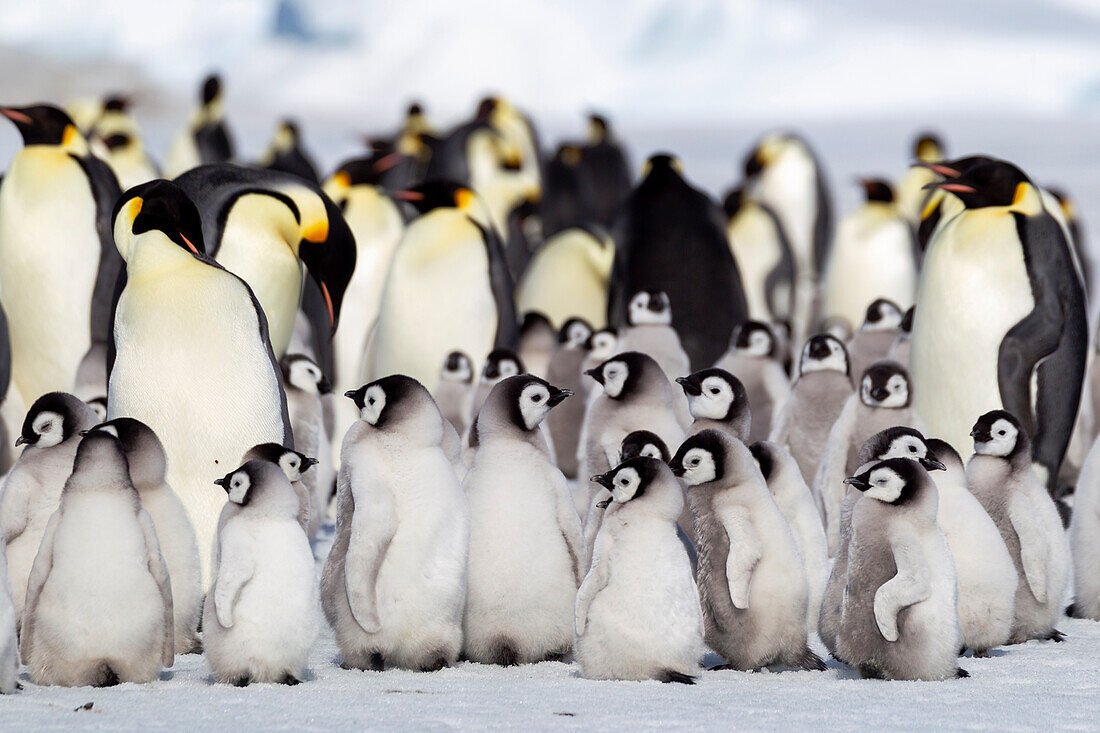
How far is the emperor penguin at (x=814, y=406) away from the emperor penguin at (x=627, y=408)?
1.13 metres

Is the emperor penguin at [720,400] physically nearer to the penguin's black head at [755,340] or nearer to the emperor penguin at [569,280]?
the penguin's black head at [755,340]

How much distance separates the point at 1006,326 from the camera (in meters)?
5.73

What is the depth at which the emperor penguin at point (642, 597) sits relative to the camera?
3.20 metres

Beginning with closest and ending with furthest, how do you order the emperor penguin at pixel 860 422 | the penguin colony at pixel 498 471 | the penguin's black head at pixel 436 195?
the penguin colony at pixel 498 471
the emperor penguin at pixel 860 422
the penguin's black head at pixel 436 195

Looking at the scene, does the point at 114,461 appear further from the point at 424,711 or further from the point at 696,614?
the point at 696,614

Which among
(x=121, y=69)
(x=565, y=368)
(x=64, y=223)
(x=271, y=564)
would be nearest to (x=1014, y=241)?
(x=565, y=368)

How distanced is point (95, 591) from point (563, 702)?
3.41 feet

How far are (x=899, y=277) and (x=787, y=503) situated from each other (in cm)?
841

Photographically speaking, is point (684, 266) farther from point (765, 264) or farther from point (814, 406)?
point (765, 264)

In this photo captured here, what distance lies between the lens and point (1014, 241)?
5.78 m

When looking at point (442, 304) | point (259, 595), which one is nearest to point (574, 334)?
point (442, 304)

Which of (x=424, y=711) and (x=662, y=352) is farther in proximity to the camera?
(x=662, y=352)

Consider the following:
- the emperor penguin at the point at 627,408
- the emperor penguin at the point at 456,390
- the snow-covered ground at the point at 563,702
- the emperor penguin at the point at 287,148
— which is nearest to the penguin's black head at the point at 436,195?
the emperor penguin at the point at 456,390

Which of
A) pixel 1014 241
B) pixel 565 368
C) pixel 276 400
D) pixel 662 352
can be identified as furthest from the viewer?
pixel 565 368
